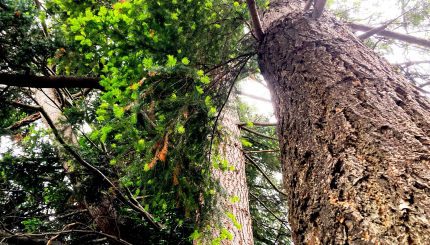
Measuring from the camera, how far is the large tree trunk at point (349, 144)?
→ 3.75 feet

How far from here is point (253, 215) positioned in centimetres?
695

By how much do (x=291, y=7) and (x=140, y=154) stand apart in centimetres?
258

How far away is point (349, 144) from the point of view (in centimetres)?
150

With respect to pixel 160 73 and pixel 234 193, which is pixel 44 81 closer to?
pixel 160 73

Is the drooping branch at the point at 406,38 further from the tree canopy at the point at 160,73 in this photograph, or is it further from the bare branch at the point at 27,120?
the bare branch at the point at 27,120

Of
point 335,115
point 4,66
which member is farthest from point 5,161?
point 335,115

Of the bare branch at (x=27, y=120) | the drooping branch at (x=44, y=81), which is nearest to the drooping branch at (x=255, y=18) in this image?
the drooping branch at (x=44, y=81)

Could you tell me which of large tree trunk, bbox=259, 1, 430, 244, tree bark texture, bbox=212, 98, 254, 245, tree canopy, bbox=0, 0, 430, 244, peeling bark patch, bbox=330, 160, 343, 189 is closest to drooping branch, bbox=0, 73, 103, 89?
tree canopy, bbox=0, 0, 430, 244

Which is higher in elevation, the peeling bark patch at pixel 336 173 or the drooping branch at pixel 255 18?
the drooping branch at pixel 255 18

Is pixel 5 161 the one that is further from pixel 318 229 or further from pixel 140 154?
pixel 318 229

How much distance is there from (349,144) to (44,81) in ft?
12.8

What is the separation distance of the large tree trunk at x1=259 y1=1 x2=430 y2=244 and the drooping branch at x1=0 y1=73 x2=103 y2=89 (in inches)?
109

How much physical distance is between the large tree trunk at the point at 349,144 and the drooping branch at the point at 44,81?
9.11ft

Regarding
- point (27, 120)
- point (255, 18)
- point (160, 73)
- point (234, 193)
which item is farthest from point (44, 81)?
point (27, 120)
